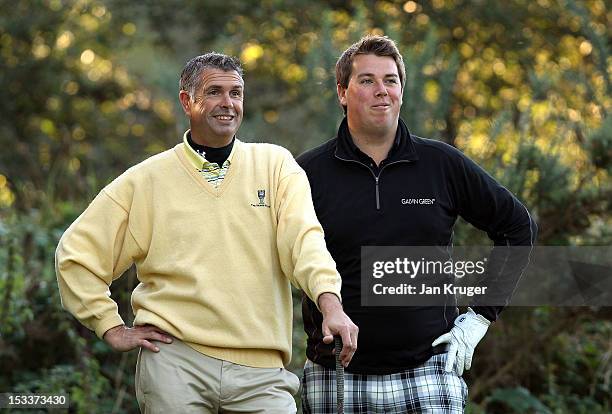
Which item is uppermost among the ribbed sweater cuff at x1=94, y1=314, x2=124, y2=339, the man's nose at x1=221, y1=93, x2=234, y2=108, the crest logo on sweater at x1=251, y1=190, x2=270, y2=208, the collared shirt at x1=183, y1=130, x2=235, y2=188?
the man's nose at x1=221, y1=93, x2=234, y2=108

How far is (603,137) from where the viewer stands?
704cm

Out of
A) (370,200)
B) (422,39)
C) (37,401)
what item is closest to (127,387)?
(37,401)

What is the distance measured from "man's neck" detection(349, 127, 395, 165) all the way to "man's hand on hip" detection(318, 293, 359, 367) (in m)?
0.99

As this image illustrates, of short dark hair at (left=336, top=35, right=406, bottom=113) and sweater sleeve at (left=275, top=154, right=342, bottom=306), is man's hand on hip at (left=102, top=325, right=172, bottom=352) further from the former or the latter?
short dark hair at (left=336, top=35, right=406, bottom=113)

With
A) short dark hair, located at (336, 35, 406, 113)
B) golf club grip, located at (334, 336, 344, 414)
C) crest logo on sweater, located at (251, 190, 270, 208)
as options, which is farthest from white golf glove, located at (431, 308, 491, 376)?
short dark hair, located at (336, 35, 406, 113)

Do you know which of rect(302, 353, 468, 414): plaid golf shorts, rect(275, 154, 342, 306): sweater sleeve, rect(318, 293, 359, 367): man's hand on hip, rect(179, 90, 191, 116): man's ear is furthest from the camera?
rect(302, 353, 468, 414): plaid golf shorts

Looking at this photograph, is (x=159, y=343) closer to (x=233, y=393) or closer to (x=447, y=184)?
(x=233, y=393)

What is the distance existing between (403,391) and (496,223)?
34.0 inches

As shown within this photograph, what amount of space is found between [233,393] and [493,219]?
1.47 meters

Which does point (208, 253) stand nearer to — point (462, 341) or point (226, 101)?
point (226, 101)

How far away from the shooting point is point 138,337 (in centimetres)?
373

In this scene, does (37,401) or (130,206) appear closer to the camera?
(130,206)

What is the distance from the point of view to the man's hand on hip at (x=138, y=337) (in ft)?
12.1

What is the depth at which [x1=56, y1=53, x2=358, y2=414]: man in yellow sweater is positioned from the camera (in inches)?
143
